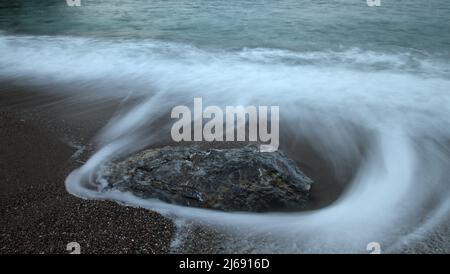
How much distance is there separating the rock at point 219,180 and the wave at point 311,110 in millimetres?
134

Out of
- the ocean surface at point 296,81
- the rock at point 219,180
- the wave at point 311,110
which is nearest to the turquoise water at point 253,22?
the ocean surface at point 296,81

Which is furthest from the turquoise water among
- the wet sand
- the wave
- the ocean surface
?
the wet sand

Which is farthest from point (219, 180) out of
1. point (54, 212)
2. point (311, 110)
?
point (311, 110)

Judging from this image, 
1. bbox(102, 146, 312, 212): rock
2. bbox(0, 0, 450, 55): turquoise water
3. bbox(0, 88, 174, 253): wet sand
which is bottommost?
bbox(0, 88, 174, 253): wet sand

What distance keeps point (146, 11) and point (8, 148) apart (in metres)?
11.2

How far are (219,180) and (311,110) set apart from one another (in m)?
3.41

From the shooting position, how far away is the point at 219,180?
4309mm

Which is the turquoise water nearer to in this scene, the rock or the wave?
the wave

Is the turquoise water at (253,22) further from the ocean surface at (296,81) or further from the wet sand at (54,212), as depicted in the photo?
the wet sand at (54,212)

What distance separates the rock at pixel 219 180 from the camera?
4.20 m

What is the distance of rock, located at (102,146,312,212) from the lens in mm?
4203

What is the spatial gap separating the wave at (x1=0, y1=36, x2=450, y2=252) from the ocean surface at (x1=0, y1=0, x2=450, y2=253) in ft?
0.07

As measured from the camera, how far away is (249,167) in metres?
4.44
